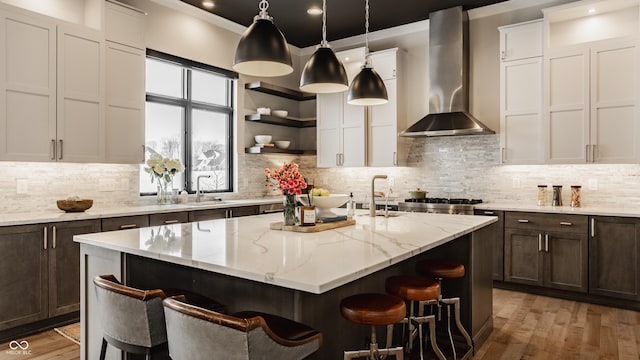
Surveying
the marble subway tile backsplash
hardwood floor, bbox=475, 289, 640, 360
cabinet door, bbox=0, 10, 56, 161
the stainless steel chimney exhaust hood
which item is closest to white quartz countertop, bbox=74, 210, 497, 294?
hardwood floor, bbox=475, 289, 640, 360

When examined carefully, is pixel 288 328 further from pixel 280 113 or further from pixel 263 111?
pixel 280 113

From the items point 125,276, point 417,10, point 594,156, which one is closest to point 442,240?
point 125,276

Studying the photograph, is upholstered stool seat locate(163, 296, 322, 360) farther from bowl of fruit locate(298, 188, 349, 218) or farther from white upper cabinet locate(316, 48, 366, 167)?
white upper cabinet locate(316, 48, 366, 167)

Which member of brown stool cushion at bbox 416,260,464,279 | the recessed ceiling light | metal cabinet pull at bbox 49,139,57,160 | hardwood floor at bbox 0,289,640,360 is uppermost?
the recessed ceiling light

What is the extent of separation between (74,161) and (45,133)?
1.16 ft

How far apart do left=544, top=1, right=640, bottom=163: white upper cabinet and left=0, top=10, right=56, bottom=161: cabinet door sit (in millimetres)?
5061

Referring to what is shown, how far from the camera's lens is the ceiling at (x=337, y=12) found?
5293mm

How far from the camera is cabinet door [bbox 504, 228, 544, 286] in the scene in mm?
4605

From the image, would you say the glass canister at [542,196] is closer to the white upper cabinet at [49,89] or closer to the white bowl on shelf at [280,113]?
the white bowl on shelf at [280,113]

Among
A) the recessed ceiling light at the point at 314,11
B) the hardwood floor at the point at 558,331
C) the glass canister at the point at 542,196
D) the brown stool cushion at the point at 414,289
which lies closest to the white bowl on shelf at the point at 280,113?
the recessed ceiling light at the point at 314,11

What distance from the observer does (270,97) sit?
6793 mm

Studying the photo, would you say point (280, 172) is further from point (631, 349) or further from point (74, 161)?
point (631, 349)

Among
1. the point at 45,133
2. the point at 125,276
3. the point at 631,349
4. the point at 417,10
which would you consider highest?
the point at 417,10

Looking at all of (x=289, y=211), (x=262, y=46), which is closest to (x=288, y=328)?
(x=289, y=211)
